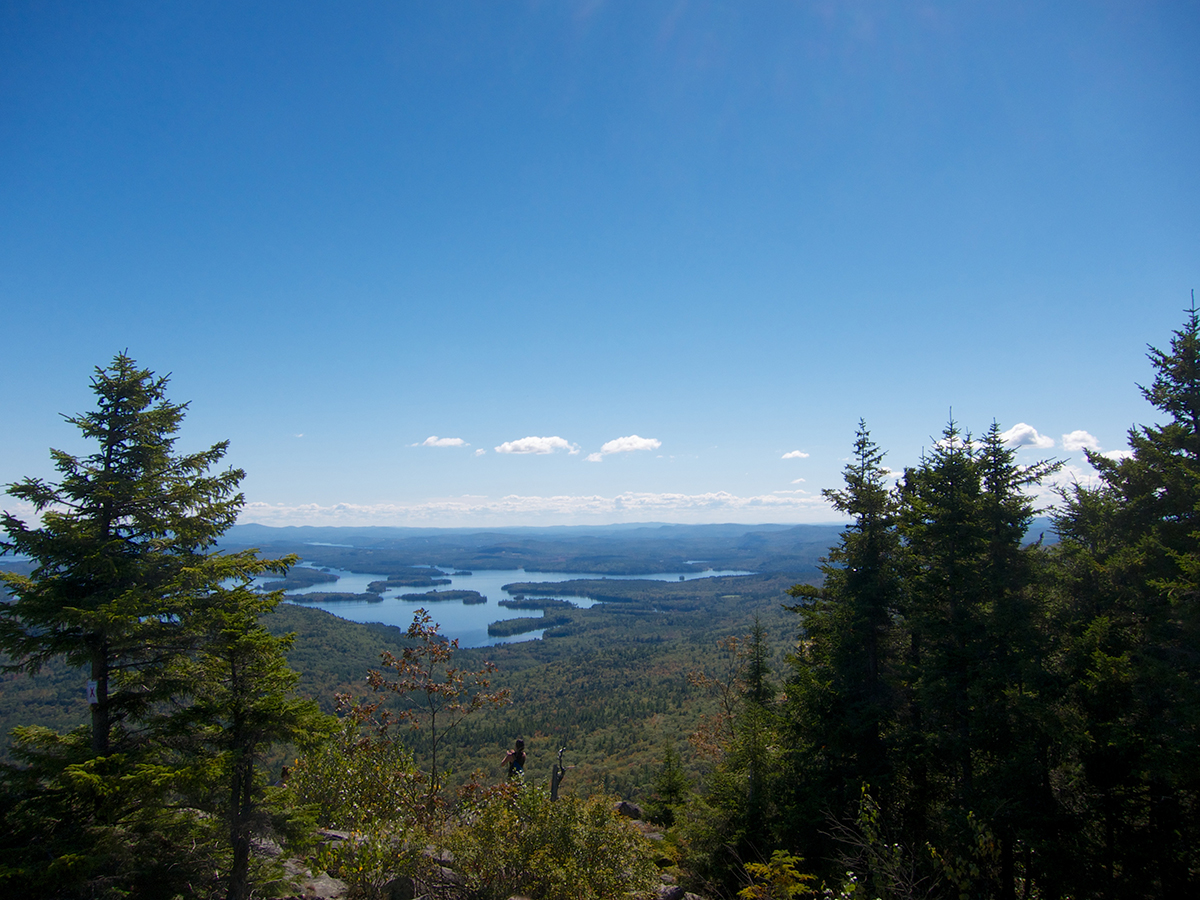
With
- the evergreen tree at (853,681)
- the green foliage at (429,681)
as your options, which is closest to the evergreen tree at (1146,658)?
the evergreen tree at (853,681)

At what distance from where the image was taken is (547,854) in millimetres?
8023

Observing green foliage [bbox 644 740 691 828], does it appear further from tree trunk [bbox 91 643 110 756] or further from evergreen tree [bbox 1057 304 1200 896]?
tree trunk [bbox 91 643 110 756]

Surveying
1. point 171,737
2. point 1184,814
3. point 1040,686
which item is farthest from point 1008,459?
point 171,737

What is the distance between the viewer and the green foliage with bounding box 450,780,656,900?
7.82 m

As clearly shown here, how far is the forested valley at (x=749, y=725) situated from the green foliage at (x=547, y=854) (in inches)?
1.8

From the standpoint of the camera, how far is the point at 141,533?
8.98m

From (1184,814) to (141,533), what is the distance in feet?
70.9

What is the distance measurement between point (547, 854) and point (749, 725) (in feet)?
33.9

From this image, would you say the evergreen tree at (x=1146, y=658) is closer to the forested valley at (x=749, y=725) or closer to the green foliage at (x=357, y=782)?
the forested valley at (x=749, y=725)

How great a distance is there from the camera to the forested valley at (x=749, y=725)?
7.70 metres

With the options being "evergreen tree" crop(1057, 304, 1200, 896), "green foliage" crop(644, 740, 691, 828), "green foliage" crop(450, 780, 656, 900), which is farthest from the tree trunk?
"green foliage" crop(644, 740, 691, 828)

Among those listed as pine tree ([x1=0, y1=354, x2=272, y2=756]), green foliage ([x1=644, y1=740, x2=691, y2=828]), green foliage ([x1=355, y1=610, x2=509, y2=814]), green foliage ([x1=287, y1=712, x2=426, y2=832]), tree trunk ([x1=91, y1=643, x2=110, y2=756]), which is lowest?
green foliage ([x1=644, y1=740, x2=691, y2=828])

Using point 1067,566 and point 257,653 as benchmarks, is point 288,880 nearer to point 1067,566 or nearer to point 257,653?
point 257,653

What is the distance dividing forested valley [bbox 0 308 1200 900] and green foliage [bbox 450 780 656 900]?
0.04 metres
